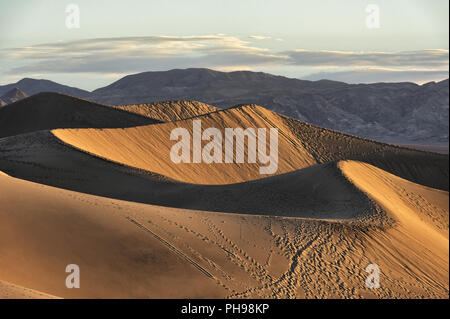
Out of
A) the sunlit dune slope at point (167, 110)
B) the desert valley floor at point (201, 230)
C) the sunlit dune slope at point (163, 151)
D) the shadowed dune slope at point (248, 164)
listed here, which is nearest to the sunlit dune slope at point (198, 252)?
the desert valley floor at point (201, 230)

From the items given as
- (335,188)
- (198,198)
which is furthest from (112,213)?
(335,188)

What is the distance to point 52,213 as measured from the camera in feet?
52.9

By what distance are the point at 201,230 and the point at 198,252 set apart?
1.75m

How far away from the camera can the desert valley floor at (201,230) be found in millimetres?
14367

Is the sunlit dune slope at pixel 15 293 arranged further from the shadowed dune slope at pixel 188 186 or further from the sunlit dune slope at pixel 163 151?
the sunlit dune slope at pixel 163 151

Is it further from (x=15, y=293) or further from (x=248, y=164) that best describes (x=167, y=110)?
(x=15, y=293)

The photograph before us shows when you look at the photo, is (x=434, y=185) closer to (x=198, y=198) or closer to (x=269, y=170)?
(x=269, y=170)

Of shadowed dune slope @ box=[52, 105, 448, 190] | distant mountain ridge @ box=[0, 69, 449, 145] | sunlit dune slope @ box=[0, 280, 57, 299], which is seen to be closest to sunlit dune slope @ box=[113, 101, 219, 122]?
shadowed dune slope @ box=[52, 105, 448, 190]

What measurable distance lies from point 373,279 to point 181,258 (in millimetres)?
6019

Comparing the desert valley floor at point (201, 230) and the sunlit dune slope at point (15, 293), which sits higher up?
the sunlit dune slope at point (15, 293)

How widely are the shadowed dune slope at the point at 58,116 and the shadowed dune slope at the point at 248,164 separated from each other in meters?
10.6

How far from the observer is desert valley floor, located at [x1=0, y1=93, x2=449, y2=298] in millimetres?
14367

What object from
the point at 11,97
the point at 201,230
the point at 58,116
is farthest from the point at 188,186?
the point at 11,97

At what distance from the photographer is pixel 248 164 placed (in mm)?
45188
